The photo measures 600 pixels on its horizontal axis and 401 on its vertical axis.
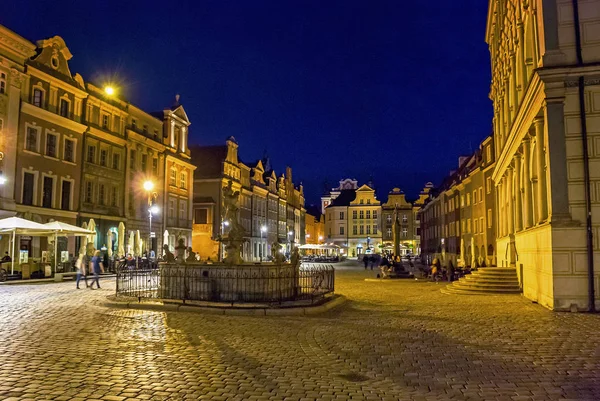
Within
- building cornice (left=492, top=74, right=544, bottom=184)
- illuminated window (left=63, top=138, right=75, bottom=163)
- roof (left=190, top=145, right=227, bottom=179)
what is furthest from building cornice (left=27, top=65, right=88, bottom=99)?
building cornice (left=492, top=74, right=544, bottom=184)

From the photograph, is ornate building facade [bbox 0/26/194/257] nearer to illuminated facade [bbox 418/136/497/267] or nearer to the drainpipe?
illuminated facade [bbox 418/136/497/267]

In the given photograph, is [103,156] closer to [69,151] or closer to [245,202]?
[69,151]

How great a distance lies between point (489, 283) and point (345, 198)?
88.4 m

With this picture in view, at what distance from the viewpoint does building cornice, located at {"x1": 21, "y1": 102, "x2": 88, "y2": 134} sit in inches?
1375

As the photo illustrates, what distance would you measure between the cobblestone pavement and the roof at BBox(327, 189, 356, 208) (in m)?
94.7

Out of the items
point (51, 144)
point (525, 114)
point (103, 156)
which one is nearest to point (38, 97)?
point (51, 144)

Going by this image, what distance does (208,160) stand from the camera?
6662cm

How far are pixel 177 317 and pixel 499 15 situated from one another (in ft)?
85.4

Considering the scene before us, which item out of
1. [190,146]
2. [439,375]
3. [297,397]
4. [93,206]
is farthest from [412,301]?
[190,146]

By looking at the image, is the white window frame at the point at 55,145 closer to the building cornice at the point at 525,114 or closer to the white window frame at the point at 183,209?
the white window frame at the point at 183,209

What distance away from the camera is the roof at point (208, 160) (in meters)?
65.4

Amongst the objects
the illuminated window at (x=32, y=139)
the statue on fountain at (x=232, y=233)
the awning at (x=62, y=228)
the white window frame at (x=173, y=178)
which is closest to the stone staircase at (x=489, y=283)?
the statue on fountain at (x=232, y=233)

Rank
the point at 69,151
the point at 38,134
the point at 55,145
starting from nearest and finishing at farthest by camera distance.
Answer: the point at 38,134 → the point at 55,145 → the point at 69,151

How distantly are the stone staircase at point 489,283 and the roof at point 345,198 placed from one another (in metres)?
85.0
